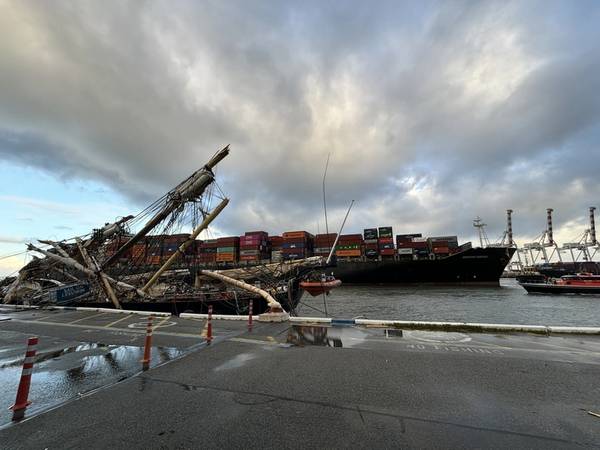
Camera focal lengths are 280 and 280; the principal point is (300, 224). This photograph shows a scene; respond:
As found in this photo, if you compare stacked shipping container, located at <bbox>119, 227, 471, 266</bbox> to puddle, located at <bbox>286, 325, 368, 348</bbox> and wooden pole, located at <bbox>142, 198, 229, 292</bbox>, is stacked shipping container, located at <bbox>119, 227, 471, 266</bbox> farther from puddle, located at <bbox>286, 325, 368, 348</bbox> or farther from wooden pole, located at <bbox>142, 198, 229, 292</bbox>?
puddle, located at <bbox>286, 325, 368, 348</bbox>

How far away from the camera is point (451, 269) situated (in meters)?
54.3

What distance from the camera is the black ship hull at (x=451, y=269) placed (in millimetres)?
53469

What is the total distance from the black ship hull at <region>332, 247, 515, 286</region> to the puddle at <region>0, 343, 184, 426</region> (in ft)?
177

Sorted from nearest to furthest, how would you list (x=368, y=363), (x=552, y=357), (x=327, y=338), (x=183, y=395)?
(x=183, y=395) → (x=368, y=363) → (x=552, y=357) → (x=327, y=338)

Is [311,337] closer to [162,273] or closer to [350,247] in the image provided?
[162,273]

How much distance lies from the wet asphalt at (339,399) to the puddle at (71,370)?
0.12 metres

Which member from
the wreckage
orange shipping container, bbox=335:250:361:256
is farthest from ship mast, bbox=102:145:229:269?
orange shipping container, bbox=335:250:361:256

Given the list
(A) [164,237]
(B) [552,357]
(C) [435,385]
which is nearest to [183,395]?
(C) [435,385]

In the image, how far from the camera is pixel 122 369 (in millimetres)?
6199

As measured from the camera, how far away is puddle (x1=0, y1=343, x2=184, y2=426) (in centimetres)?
488

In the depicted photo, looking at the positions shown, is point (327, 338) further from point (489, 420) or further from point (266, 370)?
point (489, 420)

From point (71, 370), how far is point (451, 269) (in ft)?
195

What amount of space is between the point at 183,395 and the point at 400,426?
11.3ft

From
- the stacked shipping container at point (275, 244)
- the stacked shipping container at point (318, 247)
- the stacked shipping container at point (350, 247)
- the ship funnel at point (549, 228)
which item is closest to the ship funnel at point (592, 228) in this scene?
the ship funnel at point (549, 228)
